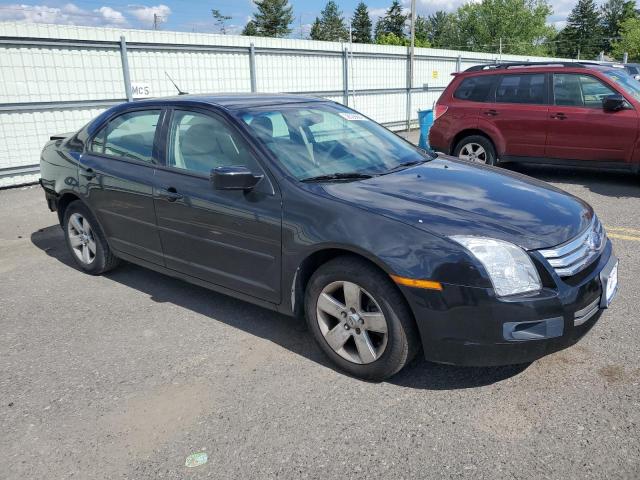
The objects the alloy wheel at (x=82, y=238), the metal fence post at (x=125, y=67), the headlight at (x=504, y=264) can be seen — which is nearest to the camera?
the headlight at (x=504, y=264)

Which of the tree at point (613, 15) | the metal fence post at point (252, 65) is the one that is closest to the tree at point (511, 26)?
the tree at point (613, 15)

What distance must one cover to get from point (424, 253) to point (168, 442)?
1.58 m

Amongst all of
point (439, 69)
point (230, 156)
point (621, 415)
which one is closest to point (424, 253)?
point (621, 415)

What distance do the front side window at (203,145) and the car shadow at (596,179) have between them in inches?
236

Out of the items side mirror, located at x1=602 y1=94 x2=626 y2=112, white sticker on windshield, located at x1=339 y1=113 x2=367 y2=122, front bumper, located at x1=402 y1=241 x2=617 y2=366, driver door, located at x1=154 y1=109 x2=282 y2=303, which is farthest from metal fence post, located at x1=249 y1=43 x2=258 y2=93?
front bumper, located at x1=402 y1=241 x2=617 y2=366

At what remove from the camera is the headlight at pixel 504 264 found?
8.41ft

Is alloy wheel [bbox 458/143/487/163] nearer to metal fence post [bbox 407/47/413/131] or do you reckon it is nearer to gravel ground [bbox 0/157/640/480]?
gravel ground [bbox 0/157/640/480]

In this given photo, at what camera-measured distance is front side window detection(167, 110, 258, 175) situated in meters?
3.51

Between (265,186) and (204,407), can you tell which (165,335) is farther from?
Answer: (265,186)

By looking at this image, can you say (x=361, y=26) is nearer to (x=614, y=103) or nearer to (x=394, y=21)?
(x=394, y=21)

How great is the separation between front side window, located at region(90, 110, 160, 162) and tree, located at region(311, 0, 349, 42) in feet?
312

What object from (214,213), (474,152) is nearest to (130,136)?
(214,213)

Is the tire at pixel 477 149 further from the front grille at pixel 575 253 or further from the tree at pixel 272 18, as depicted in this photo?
the tree at pixel 272 18

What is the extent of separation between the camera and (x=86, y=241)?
4871 mm
